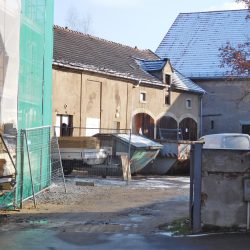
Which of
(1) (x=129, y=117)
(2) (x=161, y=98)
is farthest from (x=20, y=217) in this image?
(2) (x=161, y=98)

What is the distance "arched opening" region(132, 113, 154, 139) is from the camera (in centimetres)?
3428

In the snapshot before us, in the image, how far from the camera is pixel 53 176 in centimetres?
1914

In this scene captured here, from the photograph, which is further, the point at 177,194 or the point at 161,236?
the point at 177,194

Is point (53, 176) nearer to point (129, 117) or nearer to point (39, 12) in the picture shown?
point (39, 12)

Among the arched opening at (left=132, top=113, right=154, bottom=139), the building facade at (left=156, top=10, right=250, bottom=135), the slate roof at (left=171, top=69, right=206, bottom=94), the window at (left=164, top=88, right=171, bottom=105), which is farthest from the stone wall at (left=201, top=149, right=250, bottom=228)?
the building facade at (left=156, top=10, right=250, bottom=135)

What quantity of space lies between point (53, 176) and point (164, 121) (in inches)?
730

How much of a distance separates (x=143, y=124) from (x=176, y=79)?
6.06 m

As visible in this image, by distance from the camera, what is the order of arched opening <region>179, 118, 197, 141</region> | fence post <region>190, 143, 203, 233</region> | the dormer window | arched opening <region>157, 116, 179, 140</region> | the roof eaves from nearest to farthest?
fence post <region>190, 143, 203, 233</region> < the roof eaves < arched opening <region>157, 116, 179, 140</region> < the dormer window < arched opening <region>179, 118, 197, 141</region>

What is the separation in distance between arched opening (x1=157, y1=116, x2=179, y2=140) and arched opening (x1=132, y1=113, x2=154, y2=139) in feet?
2.38

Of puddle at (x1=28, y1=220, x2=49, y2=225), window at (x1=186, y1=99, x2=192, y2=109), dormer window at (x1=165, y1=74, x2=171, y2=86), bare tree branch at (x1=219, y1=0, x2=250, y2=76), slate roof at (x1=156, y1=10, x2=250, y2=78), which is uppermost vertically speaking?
slate roof at (x1=156, y1=10, x2=250, y2=78)

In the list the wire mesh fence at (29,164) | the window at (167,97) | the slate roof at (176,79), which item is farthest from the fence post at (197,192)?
the window at (167,97)

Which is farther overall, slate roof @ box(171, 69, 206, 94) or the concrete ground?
slate roof @ box(171, 69, 206, 94)

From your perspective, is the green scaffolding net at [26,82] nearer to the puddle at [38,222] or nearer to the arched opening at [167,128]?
the puddle at [38,222]

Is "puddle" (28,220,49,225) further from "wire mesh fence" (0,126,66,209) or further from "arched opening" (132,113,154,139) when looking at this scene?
"arched opening" (132,113,154,139)
